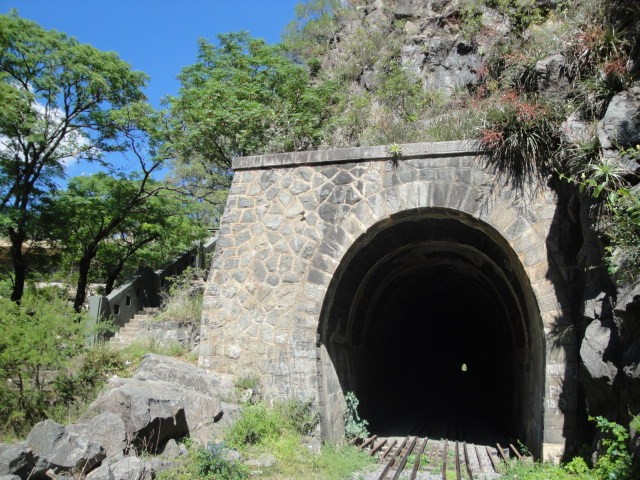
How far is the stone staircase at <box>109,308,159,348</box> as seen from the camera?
11.9 meters

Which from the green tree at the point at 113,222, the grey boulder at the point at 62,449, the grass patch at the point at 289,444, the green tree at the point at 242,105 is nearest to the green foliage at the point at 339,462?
the grass patch at the point at 289,444

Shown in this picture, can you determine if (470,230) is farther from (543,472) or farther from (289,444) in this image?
(289,444)

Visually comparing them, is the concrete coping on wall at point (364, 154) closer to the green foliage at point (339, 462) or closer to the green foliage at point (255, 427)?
the green foliage at point (255, 427)

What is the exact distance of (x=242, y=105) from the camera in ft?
54.5

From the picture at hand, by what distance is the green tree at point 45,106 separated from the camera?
14.0m

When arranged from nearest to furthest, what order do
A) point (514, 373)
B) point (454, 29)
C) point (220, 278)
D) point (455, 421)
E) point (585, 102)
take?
point (585, 102), point (220, 278), point (514, 373), point (455, 421), point (454, 29)

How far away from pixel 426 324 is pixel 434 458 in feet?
32.7

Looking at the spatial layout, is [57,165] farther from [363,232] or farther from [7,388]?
[363,232]

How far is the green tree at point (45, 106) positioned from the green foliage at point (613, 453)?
13.5 meters

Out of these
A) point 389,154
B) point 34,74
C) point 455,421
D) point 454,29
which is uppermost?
point 454,29

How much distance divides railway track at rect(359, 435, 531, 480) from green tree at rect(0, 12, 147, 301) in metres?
10.7

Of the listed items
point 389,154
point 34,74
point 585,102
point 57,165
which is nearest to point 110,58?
point 34,74

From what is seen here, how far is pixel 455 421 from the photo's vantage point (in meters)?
13.8

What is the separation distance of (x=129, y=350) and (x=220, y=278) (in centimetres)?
238
